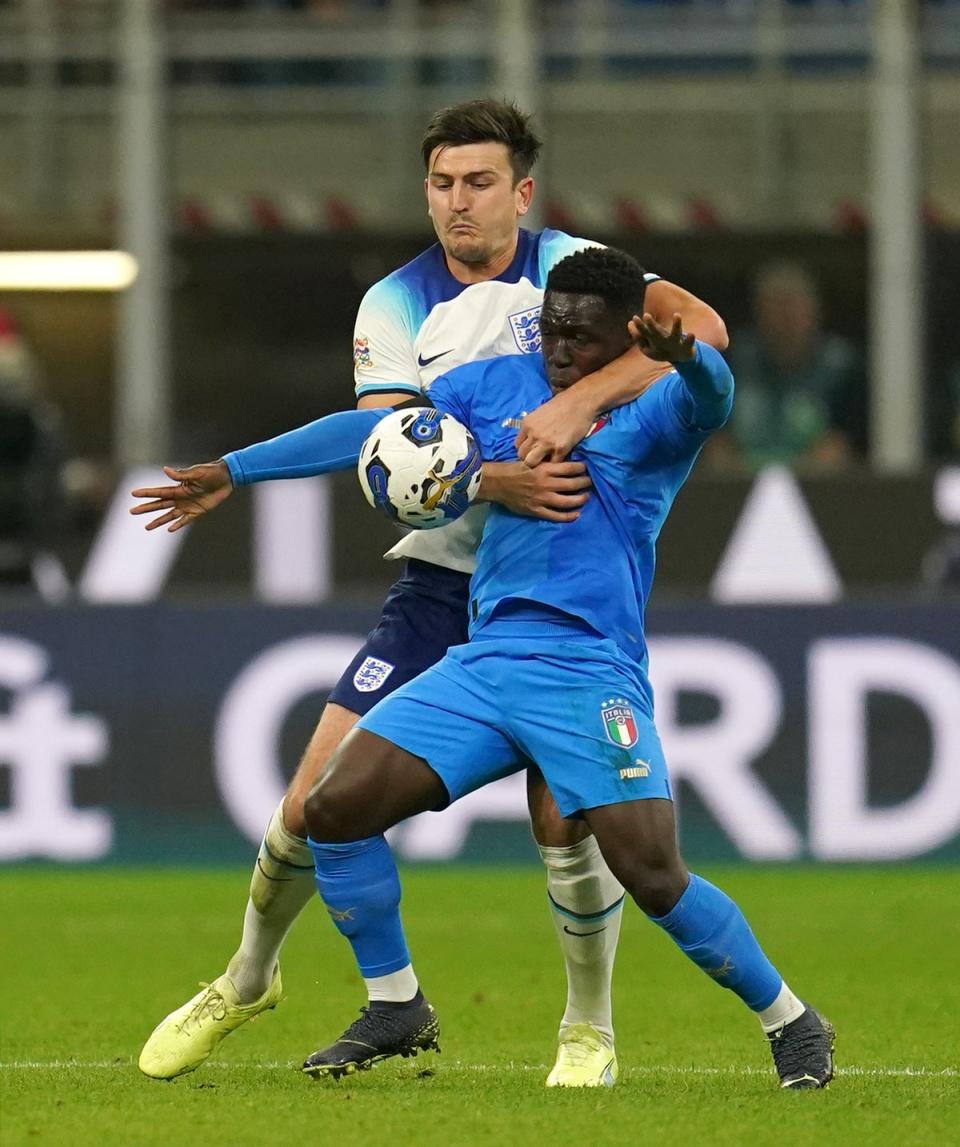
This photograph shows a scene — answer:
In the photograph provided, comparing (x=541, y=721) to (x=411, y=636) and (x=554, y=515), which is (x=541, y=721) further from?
(x=411, y=636)

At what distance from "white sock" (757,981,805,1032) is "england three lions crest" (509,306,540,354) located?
1.59 meters

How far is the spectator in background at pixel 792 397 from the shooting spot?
1358 cm

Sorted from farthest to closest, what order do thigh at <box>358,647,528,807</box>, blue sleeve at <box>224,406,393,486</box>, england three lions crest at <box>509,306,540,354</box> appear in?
england three lions crest at <box>509,306,540,354</box> < blue sleeve at <box>224,406,393,486</box> < thigh at <box>358,647,528,807</box>

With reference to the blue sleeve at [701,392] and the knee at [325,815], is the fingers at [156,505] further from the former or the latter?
the blue sleeve at [701,392]

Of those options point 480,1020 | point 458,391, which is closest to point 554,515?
point 458,391

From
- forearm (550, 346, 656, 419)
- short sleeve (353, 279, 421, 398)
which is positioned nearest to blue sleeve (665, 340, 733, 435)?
forearm (550, 346, 656, 419)

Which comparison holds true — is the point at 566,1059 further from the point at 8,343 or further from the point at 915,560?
the point at 8,343

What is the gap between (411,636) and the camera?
571 centimetres

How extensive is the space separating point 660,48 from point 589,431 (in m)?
10.4

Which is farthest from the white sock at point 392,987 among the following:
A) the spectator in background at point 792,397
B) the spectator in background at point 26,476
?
the spectator in background at point 792,397

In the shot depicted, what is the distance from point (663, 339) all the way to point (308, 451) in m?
0.92

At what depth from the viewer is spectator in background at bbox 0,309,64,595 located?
12320 millimetres

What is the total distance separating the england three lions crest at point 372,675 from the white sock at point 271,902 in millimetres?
351

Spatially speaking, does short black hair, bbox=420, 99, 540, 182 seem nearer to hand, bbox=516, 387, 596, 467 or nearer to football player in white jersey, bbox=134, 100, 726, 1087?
Answer: football player in white jersey, bbox=134, 100, 726, 1087
